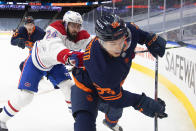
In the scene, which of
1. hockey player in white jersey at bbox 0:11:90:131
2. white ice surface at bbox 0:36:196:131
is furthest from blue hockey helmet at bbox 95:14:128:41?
white ice surface at bbox 0:36:196:131

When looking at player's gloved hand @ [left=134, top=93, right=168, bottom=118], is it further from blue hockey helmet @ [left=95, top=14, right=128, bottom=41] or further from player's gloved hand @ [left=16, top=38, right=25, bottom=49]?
player's gloved hand @ [left=16, top=38, right=25, bottom=49]

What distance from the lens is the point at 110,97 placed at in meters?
1.31

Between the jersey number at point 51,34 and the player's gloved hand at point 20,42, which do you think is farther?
the player's gloved hand at point 20,42

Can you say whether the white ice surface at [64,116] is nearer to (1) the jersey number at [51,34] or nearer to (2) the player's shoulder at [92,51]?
(1) the jersey number at [51,34]

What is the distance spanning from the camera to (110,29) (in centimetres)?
112

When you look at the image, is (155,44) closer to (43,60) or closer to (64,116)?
(43,60)

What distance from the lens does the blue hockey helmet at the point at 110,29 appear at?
1.12m

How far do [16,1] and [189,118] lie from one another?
19.0 meters

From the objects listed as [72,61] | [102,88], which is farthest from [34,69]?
[102,88]

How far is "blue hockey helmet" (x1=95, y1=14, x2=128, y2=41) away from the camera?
3.66 ft

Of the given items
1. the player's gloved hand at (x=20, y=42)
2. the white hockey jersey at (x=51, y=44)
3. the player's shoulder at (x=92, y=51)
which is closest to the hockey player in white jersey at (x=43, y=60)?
the white hockey jersey at (x=51, y=44)

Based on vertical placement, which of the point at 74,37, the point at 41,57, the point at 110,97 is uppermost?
the point at 74,37

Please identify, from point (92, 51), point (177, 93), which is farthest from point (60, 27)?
point (177, 93)

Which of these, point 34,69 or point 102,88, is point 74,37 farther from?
point 102,88
